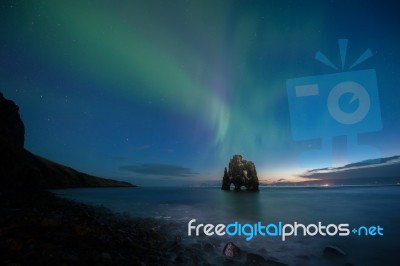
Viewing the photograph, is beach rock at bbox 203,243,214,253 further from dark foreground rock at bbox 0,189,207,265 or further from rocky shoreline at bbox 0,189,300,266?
dark foreground rock at bbox 0,189,207,265

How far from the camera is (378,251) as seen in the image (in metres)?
12.0

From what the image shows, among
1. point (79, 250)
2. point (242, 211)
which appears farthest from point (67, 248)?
point (242, 211)

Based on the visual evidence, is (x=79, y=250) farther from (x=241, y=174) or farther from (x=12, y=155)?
(x=241, y=174)

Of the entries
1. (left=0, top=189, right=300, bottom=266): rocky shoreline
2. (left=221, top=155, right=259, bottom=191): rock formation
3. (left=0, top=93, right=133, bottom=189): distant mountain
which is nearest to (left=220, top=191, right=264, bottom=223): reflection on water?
(left=0, top=189, right=300, bottom=266): rocky shoreline

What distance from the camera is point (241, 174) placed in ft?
430

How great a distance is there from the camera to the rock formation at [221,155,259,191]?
129 metres

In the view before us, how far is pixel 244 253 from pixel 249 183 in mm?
123186

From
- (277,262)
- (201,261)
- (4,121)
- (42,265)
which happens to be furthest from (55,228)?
(4,121)

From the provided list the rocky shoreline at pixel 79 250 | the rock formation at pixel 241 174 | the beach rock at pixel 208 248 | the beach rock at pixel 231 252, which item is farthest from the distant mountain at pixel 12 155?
the rock formation at pixel 241 174

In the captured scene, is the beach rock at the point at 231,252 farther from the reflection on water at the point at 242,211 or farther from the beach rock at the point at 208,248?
the reflection on water at the point at 242,211

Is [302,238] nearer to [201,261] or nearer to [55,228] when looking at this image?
[201,261]

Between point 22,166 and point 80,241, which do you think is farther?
point 22,166

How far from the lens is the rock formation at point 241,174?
129 m

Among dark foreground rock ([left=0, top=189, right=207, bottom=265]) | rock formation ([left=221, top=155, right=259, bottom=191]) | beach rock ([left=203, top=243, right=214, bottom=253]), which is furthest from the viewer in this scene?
rock formation ([left=221, top=155, right=259, bottom=191])
